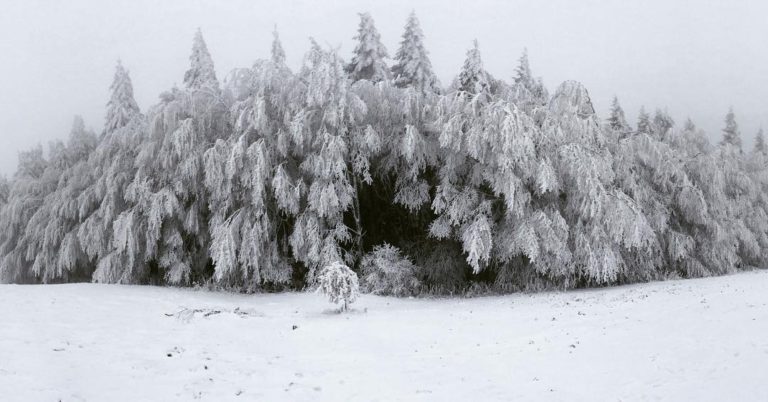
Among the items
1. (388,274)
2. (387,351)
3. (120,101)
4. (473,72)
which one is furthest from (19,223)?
(387,351)

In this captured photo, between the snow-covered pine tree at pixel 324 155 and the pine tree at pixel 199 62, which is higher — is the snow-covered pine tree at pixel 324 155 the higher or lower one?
the lower one

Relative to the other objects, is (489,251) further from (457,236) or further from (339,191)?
(339,191)

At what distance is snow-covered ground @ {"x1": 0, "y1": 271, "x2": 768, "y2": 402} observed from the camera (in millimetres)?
6773

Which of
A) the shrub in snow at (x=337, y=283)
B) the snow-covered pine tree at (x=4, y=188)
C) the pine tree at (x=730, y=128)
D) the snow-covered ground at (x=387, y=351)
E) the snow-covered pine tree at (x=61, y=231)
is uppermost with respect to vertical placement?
the pine tree at (x=730, y=128)

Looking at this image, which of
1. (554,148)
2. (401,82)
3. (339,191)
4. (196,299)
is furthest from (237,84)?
(401,82)

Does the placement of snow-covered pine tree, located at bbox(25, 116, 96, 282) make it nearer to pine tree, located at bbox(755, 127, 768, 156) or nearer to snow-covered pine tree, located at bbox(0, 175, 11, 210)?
snow-covered pine tree, located at bbox(0, 175, 11, 210)

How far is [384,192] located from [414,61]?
1129cm

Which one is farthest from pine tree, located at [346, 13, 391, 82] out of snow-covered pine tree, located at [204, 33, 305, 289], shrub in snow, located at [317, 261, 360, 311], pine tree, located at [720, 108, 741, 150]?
pine tree, located at [720, 108, 741, 150]

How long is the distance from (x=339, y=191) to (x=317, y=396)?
34.8 ft

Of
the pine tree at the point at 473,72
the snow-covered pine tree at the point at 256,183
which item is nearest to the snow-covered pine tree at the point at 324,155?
the snow-covered pine tree at the point at 256,183

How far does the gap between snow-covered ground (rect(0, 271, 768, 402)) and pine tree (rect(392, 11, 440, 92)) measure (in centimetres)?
1832

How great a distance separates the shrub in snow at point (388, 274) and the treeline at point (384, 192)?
52 millimetres

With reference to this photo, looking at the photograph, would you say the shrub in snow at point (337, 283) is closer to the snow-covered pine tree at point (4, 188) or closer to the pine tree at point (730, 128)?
the snow-covered pine tree at point (4, 188)

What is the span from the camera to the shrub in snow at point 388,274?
17.0 meters
